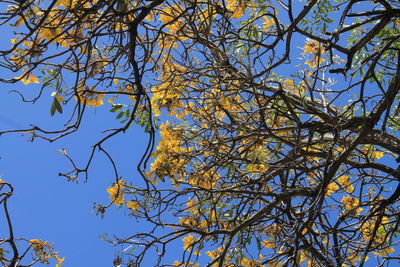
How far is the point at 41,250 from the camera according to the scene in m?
3.02

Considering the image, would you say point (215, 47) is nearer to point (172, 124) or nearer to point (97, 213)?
point (172, 124)

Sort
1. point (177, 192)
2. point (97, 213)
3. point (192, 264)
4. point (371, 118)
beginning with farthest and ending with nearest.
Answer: point (192, 264) < point (177, 192) < point (97, 213) < point (371, 118)

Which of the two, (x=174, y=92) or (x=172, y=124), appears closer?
(x=174, y=92)

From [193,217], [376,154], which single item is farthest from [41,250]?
[376,154]

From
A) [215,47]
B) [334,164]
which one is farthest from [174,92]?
[334,164]

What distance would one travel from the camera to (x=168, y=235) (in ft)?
9.02

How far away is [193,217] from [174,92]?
1.00 m

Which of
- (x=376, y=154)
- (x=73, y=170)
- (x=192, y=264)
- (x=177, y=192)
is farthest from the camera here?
(x=376, y=154)

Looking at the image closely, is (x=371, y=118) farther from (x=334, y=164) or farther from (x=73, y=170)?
(x=73, y=170)

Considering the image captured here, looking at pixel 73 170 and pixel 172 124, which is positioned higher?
pixel 172 124

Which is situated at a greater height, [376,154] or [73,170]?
[376,154]

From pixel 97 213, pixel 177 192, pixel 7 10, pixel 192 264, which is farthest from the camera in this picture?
pixel 192 264

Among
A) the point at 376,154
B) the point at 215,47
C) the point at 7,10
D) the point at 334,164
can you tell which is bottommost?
the point at 334,164

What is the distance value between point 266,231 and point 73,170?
1871 millimetres
